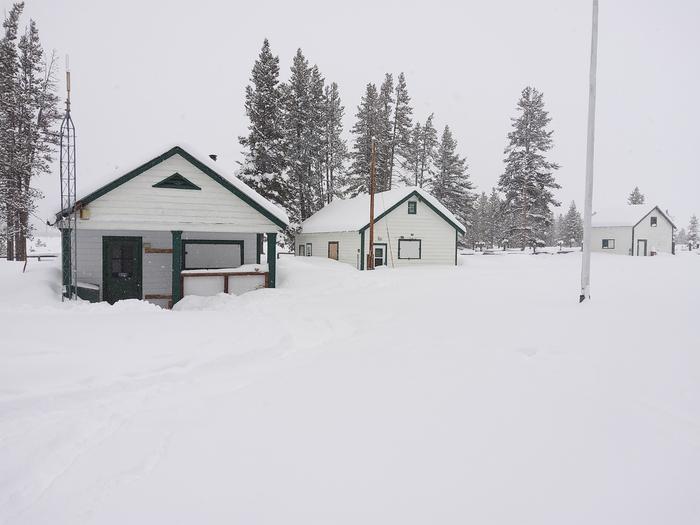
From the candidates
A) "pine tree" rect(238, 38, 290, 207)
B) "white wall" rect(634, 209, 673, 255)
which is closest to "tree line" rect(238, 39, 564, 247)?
"pine tree" rect(238, 38, 290, 207)

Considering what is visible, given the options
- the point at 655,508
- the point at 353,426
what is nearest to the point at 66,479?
the point at 353,426

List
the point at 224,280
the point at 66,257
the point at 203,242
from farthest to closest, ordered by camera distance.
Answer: the point at 203,242, the point at 224,280, the point at 66,257

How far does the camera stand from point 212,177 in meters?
14.4

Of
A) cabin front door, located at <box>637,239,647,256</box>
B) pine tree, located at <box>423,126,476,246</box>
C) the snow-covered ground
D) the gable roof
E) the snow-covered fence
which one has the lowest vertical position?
the snow-covered ground

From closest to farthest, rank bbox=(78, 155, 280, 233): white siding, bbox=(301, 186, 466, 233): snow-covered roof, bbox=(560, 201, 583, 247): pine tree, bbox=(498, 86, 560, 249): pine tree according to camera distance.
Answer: bbox=(78, 155, 280, 233): white siding < bbox=(301, 186, 466, 233): snow-covered roof < bbox=(498, 86, 560, 249): pine tree < bbox=(560, 201, 583, 247): pine tree

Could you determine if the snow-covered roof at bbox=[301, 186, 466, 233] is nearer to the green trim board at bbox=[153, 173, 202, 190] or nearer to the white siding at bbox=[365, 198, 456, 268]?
the white siding at bbox=[365, 198, 456, 268]

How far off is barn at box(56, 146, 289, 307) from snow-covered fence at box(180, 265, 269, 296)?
0.03 m

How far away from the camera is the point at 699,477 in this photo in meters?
3.60

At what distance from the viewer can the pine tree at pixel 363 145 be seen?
4194 centimetres

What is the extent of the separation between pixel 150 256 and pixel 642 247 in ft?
151

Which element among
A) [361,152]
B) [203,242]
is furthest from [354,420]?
[361,152]

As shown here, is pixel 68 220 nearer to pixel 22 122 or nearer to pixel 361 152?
pixel 22 122

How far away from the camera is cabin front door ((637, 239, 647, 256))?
1706 inches

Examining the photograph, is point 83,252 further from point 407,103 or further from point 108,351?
point 407,103
